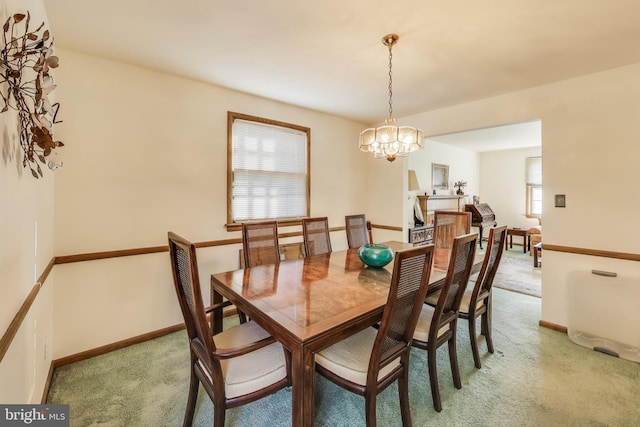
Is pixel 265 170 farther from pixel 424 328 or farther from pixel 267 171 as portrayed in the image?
pixel 424 328

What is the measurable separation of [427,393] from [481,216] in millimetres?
5429

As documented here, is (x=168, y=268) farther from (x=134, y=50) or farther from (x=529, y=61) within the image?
(x=529, y=61)

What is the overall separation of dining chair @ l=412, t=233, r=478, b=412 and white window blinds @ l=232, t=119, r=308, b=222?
213 cm

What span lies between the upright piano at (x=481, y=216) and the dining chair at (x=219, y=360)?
20.1 ft

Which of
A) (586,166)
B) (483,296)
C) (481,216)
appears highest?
(586,166)

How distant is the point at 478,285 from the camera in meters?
2.05

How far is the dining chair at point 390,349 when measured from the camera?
1279mm

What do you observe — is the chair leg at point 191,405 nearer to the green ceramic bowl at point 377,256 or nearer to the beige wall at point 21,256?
the beige wall at point 21,256

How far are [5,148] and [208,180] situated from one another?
1821 mm

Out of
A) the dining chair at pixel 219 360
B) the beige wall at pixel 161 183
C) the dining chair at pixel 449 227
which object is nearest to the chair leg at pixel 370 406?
the dining chair at pixel 219 360

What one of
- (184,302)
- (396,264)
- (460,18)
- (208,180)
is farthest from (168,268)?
(460,18)

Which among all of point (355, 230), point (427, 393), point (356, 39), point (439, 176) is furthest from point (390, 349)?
point (439, 176)

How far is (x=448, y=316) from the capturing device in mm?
1858

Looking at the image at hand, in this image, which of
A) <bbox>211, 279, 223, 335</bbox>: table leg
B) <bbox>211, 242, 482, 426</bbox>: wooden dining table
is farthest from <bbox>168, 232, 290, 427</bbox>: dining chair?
<bbox>211, 279, 223, 335</bbox>: table leg
